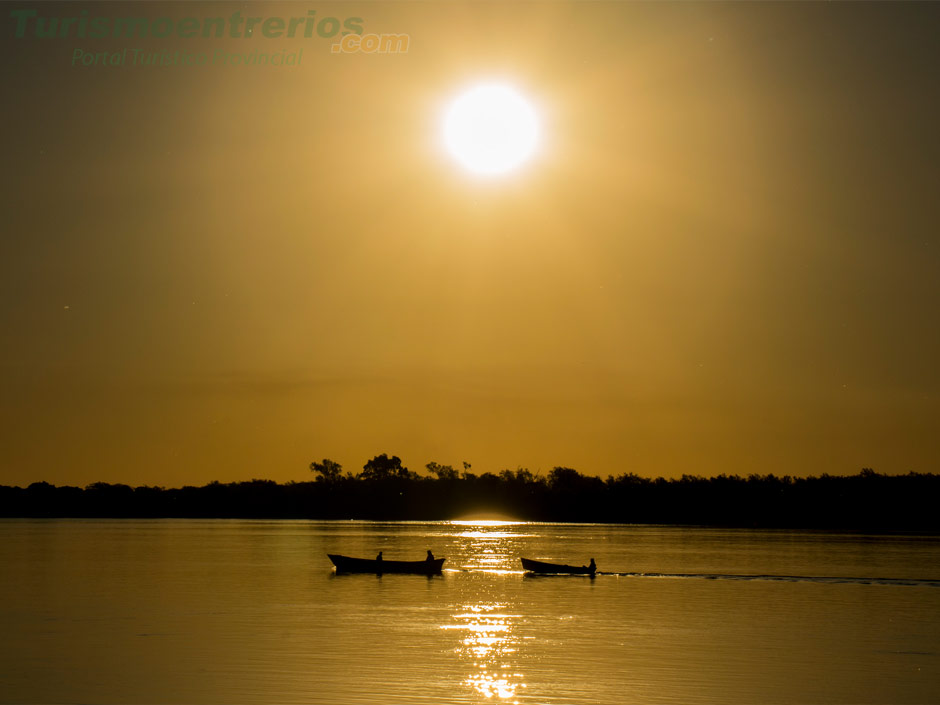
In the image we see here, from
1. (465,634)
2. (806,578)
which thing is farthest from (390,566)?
(465,634)

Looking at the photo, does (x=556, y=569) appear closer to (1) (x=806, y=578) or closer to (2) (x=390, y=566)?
(2) (x=390, y=566)

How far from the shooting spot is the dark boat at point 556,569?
7256 centimetres

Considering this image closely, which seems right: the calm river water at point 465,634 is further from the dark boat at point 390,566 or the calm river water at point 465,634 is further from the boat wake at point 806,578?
the dark boat at point 390,566

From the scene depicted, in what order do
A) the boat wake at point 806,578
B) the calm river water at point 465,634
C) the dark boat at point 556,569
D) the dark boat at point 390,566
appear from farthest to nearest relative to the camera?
the dark boat at point 390,566, the dark boat at point 556,569, the boat wake at point 806,578, the calm river water at point 465,634

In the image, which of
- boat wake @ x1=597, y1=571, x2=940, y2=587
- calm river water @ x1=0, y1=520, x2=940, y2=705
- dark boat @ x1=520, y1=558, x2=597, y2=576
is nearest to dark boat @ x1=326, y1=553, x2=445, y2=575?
calm river water @ x1=0, y1=520, x2=940, y2=705

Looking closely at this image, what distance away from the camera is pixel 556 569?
74.2m

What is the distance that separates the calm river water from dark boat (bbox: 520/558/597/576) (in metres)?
1.50

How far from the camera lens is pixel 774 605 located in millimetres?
55250

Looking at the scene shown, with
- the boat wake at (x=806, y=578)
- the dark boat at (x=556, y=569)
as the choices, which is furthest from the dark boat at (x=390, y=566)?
the boat wake at (x=806, y=578)

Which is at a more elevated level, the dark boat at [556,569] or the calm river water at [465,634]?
the dark boat at [556,569]

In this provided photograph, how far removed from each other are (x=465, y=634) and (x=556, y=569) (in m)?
32.8

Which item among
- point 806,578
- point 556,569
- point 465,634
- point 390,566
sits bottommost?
point 465,634

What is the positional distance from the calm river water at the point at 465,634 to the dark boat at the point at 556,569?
1.50m

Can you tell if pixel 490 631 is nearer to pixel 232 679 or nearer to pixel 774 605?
pixel 232 679
